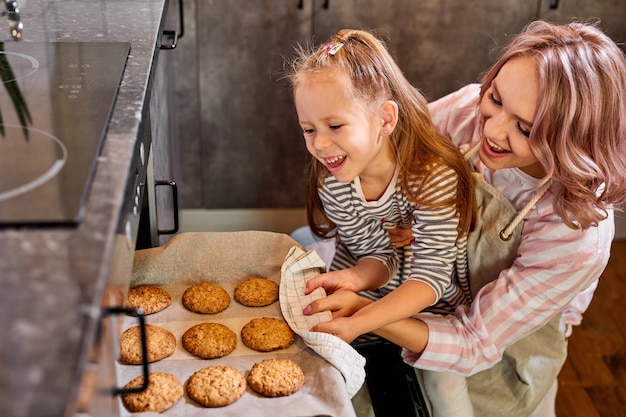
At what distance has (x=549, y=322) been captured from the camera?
4.96 feet

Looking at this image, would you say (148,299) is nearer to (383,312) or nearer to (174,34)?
(383,312)

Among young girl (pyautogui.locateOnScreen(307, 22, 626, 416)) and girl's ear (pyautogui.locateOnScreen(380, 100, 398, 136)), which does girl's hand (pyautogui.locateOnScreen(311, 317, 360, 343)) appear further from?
girl's ear (pyautogui.locateOnScreen(380, 100, 398, 136))

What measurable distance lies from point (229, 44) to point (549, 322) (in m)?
1.42

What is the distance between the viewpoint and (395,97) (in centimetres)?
135

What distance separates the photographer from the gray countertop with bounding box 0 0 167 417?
55 cm

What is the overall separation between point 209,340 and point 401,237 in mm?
509

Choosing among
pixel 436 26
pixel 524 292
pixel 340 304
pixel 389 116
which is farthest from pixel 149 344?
pixel 436 26

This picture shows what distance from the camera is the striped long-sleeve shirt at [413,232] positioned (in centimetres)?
135

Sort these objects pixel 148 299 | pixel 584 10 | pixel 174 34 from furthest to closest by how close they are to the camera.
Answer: pixel 584 10 → pixel 174 34 → pixel 148 299

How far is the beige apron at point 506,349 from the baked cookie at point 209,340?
565mm

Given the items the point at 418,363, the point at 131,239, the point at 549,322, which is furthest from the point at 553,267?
the point at 131,239

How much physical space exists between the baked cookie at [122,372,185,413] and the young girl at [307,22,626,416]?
27 cm

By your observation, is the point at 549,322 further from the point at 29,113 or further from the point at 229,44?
the point at 229,44

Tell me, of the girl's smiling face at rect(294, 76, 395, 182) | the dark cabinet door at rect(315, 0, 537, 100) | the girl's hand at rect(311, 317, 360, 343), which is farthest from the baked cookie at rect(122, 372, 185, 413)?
the dark cabinet door at rect(315, 0, 537, 100)
